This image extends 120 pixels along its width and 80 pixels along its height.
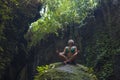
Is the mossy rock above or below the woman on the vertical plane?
below

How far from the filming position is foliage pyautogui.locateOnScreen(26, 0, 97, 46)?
13.6m

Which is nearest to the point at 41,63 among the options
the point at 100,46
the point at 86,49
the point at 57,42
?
the point at 57,42

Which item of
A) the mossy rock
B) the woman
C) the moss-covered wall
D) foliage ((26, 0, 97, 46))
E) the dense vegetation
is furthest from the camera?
foliage ((26, 0, 97, 46))

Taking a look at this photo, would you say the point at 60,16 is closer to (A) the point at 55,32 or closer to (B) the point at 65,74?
(A) the point at 55,32

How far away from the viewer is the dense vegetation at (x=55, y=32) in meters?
11.4

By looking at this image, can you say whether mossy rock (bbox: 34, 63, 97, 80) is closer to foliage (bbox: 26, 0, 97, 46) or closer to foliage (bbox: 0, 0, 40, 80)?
foliage (bbox: 26, 0, 97, 46)

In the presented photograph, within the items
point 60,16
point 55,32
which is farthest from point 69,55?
point 60,16

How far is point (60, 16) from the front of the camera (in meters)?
14.2

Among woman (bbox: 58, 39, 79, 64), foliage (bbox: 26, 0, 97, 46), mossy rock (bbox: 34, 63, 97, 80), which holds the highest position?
foliage (bbox: 26, 0, 97, 46)

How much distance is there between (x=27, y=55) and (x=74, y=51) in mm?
6719

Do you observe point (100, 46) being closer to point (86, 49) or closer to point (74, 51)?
point (86, 49)

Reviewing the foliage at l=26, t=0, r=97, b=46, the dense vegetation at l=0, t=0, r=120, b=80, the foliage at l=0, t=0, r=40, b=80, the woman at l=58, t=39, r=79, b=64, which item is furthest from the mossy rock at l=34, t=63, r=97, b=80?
the foliage at l=0, t=0, r=40, b=80

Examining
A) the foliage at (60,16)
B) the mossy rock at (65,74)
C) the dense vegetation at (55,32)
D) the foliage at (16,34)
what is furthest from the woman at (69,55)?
the foliage at (16,34)

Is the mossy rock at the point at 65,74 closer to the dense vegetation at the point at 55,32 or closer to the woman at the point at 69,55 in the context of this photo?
the woman at the point at 69,55
